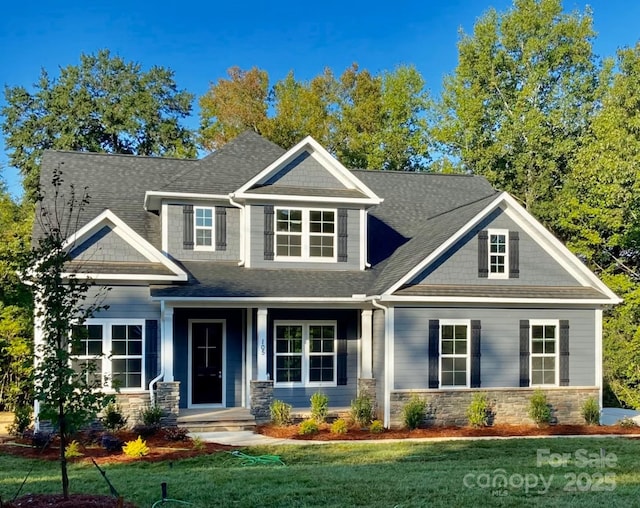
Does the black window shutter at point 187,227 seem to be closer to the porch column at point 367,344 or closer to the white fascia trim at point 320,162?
the white fascia trim at point 320,162

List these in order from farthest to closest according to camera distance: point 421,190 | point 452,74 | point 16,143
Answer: point 452,74, point 16,143, point 421,190

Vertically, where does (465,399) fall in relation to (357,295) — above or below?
below

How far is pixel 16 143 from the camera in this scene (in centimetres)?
3397

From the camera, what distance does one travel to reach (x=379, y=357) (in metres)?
16.9

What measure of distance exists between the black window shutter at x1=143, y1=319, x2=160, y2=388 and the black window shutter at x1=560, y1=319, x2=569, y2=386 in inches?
372

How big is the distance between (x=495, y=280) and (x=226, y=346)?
6751mm

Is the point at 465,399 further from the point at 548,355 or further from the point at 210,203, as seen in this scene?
the point at 210,203

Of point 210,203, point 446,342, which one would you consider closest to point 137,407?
point 210,203

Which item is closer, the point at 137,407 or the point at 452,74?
the point at 137,407

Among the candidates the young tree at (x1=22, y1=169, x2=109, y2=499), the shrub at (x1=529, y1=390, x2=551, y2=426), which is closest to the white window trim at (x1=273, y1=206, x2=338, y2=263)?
the shrub at (x1=529, y1=390, x2=551, y2=426)

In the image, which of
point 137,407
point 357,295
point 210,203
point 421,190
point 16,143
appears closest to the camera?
point 137,407

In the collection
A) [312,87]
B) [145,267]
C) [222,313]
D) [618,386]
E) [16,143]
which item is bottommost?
[618,386]

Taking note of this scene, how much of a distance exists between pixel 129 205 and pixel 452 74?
23033 mm

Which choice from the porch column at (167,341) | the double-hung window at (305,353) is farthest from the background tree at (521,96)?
the porch column at (167,341)
